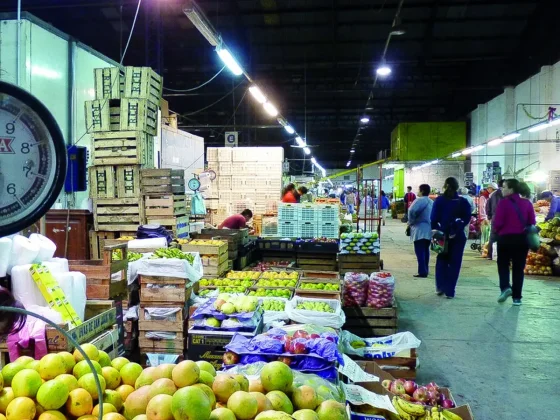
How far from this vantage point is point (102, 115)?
29.3 ft

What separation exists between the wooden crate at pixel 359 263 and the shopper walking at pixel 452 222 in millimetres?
1246

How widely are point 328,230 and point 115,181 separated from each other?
4.48 metres

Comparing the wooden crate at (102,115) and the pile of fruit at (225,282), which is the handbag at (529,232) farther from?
the wooden crate at (102,115)

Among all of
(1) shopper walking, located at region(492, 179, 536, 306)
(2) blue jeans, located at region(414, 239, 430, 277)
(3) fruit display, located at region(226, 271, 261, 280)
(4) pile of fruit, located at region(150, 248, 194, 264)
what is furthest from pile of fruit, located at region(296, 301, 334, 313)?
(2) blue jeans, located at region(414, 239, 430, 277)

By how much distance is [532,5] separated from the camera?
577 inches

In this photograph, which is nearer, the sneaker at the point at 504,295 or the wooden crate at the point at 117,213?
the sneaker at the point at 504,295

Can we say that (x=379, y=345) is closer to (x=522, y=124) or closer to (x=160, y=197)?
(x=160, y=197)

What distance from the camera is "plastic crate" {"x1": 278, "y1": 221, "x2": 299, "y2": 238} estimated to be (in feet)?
34.8

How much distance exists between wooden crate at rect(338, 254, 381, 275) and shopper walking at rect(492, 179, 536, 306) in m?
2.19

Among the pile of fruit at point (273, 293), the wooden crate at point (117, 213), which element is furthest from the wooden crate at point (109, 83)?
the pile of fruit at point (273, 293)

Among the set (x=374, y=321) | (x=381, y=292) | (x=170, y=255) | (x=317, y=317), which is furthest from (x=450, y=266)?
(x=170, y=255)

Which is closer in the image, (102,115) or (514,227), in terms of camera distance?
(514,227)

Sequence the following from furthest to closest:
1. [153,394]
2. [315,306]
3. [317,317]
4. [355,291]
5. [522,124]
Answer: [522,124]
[355,291]
[315,306]
[317,317]
[153,394]

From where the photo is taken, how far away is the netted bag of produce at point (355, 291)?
6191mm
